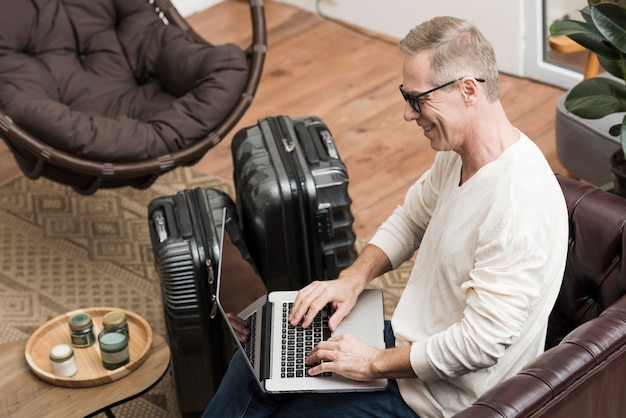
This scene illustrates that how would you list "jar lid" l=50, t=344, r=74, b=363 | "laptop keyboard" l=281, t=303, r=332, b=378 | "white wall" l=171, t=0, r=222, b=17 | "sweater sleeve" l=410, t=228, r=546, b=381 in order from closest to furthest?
"sweater sleeve" l=410, t=228, r=546, b=381 → "laptop keyboard" l=281, t=303, r=332, b=378 → "jar lid" l=50, t=344, r=74, b=363 → "white wall" l=171, t=0, r=222, b=17

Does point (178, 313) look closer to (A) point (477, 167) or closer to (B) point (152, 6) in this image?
(A) point (477, 167)

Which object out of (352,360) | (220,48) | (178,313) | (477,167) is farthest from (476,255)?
(220,48)

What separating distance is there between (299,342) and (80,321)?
60cm

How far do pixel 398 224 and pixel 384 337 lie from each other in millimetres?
244

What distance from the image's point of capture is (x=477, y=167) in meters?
1.77

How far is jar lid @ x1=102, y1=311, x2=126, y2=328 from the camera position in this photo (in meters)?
2.28

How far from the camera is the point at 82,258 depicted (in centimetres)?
326

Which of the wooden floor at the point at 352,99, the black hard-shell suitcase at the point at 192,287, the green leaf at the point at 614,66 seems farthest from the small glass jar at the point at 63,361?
the green leaf at the point at 614,66

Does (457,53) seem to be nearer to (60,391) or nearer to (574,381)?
(574,381)

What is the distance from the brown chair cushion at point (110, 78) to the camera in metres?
3.00

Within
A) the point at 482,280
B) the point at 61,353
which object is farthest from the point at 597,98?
the point at 61,353

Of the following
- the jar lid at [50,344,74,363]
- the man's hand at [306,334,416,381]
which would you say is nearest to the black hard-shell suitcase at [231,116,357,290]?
the jar lid at [50,344,74,363]

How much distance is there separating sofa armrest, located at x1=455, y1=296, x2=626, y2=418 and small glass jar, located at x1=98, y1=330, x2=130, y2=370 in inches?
38.3

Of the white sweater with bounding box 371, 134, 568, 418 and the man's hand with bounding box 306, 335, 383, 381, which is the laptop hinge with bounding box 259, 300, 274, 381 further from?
the white sweater with bounding box 371, 134, 568, 418
